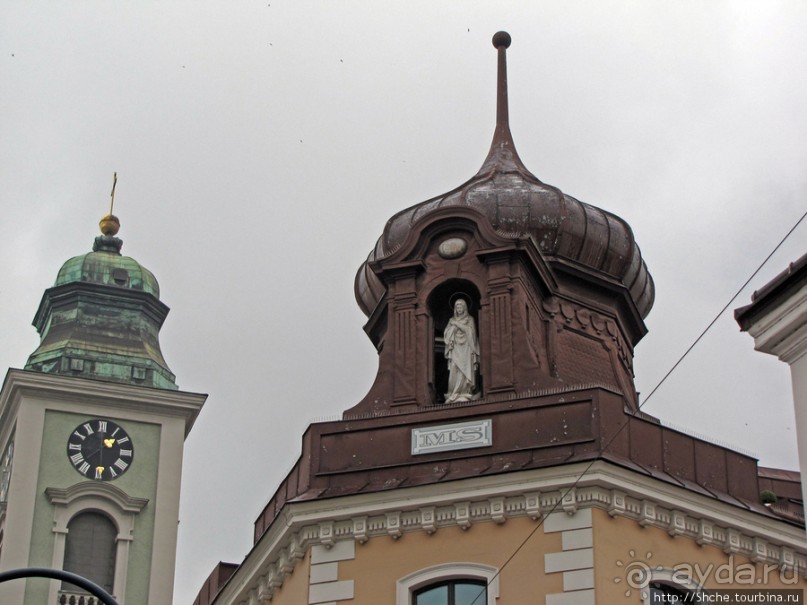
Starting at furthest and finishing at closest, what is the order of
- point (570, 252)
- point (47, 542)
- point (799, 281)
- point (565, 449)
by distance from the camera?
point (47, 542), point (570, 252), point (565, 449), point (799, 281)

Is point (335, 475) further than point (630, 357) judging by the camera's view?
No

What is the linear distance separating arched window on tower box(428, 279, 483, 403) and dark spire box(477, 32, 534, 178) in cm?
363

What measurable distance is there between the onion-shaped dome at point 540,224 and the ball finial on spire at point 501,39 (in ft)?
8.19

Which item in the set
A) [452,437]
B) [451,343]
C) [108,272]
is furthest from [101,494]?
[452,437]

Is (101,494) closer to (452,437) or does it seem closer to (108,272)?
(108,272)

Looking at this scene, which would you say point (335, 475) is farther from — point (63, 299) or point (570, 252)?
point (63, 299)

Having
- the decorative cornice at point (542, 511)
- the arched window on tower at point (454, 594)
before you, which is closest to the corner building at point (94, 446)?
the decorative cornice at point (542, 511)

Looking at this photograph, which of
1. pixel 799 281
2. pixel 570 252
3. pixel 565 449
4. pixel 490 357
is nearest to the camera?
pixel 799 281

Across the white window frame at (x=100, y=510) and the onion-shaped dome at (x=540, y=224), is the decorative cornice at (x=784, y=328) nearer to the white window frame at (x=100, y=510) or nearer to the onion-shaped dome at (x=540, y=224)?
the onion-shaped dome at (x=540, y=224)

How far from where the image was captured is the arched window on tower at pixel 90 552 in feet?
171

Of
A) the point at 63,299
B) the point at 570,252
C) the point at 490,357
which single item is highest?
the point at 63,299

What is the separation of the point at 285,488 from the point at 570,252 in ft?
22.6

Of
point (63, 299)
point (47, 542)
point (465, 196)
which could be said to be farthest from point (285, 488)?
point (63, 299)

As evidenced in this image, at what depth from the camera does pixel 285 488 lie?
33562mm
